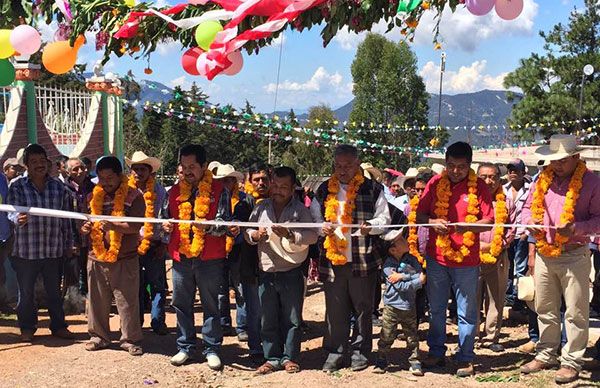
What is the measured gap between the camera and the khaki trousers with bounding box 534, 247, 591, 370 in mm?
4816

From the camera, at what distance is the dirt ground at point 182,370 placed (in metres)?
4.96

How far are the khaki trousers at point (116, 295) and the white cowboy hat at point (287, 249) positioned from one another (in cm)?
146

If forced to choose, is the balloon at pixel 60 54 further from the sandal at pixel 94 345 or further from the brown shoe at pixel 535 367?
the brown shoe at pixel 535 367

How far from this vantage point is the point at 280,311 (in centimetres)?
538

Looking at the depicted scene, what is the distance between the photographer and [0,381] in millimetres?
4926

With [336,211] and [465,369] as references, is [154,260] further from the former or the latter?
[465,369]

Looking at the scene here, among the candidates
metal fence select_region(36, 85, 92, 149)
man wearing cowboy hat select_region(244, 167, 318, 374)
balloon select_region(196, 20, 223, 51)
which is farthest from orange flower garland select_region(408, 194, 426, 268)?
metal fence select_region(36, 85, 92, 149)

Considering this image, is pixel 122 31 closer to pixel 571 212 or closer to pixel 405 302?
pixel 405 302

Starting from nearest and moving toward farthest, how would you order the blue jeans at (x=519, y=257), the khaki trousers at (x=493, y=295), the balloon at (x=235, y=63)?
the balloon at (x=235, y=63) → the khaki trousers at (x=493, y=295) → the blue jeans at (x=519, y=257)

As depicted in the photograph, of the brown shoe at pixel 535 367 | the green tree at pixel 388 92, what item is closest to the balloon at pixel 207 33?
the brown shoe at pixel 535 367

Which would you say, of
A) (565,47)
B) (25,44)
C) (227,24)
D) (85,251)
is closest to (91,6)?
(25,44)

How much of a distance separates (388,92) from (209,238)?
106 ft

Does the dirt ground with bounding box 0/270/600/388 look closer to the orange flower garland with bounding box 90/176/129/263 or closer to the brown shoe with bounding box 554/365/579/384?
the brown shoe with bounding box 554/365/579/384

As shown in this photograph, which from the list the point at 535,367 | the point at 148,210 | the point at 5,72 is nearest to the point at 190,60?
the point at 148,210
